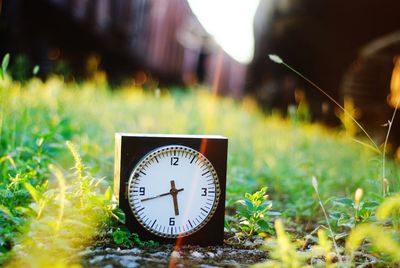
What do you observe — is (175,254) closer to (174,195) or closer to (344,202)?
(174,195)

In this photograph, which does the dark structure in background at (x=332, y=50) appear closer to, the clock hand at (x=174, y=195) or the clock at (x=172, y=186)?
the clock at (x=172, y=186)

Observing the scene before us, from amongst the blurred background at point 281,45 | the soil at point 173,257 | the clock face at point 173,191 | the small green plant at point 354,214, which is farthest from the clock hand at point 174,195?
the blurred background at point 281,45

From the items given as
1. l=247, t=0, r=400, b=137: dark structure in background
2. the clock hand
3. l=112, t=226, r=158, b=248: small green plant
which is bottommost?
l=112, t=226, r=158, b=248: small green plant

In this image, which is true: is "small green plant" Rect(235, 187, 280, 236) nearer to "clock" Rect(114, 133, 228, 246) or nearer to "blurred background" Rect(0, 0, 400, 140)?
"clock" Rect(114, 133, 228, 246)

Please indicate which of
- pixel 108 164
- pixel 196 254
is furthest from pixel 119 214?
pixel 108 164

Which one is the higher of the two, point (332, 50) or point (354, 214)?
point (332, 50)

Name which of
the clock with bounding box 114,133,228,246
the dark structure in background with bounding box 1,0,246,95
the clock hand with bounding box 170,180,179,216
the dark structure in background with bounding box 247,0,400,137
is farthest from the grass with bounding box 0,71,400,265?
the dark structure in background with bounding box 1,0,246,95
